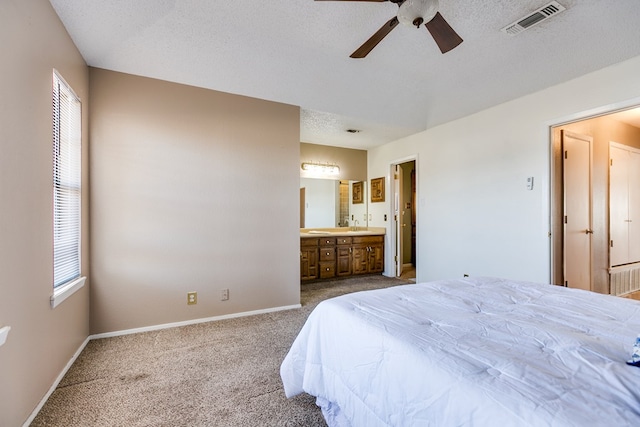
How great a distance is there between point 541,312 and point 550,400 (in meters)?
0.84

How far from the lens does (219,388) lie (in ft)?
6.15

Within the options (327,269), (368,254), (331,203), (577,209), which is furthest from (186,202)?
(577,209)

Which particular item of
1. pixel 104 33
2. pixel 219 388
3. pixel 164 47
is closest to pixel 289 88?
pixel 164 47

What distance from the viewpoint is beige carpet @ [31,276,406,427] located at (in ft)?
5.27

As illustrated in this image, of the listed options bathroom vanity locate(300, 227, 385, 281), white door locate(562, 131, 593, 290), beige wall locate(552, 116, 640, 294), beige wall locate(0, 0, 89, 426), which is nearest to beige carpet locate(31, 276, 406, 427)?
beige wall locate(0, 0, 89, 426)

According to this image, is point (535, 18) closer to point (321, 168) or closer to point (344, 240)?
point (321, 168)

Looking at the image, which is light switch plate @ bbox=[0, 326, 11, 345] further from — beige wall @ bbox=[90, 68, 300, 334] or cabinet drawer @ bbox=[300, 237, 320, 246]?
cabinet drawer @ bbox=[300, 237, 320, 246]

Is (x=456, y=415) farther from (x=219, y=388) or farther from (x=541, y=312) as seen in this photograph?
(x=219, y=388)

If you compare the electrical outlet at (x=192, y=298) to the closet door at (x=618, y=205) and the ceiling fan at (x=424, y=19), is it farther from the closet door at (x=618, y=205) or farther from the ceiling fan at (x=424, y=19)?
the closet door at (x=618, y=205)

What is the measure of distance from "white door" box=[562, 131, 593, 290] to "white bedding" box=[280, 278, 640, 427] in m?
1.85

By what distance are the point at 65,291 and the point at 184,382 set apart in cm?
107

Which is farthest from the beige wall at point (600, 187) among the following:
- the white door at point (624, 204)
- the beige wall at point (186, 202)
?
the beige wall at point (186, 202)

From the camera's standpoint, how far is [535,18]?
217cm

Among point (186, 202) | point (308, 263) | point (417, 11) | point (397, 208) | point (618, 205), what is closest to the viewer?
point (417, 11)
